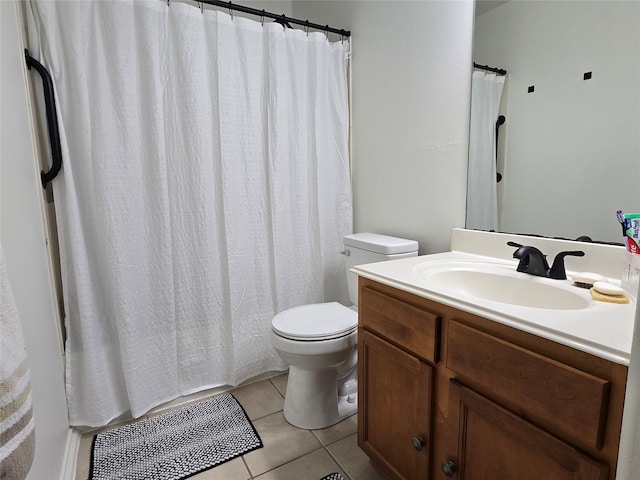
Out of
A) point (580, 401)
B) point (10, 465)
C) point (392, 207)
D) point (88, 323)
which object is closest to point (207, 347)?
point (88, 323)

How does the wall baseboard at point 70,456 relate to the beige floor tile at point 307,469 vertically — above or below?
above

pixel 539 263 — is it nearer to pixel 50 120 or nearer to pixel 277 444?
pixel 277 444

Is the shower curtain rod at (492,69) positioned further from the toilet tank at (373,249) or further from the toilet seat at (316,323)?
the toilet seat at (316,323)

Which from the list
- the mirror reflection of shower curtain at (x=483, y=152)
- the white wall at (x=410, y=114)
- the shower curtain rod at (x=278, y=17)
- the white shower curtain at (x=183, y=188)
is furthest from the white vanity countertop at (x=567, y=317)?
the shower curtain rod at (x=278, y=17)

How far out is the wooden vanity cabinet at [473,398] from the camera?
640 millimetres

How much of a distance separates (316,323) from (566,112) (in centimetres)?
122

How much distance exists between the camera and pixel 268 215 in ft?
6.28

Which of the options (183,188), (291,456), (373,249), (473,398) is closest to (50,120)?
(183,188)

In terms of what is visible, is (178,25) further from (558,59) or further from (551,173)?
(551,173)

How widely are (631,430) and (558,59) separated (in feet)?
3.88

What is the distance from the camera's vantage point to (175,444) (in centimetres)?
151

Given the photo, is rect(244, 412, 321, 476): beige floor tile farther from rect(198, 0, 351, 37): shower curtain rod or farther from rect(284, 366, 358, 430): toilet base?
rect(198, 0, 351, 37): shower curtain rod

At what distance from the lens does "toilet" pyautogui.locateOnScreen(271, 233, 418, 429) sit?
147cm

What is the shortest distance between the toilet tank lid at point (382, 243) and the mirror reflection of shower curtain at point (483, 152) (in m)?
0.28
